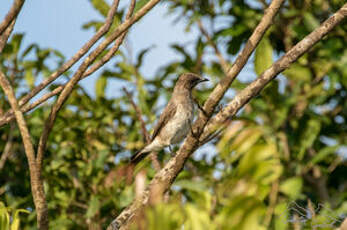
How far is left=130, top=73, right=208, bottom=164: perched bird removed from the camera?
736cm

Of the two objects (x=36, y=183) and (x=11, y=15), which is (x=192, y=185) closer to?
(x=36, y=183)

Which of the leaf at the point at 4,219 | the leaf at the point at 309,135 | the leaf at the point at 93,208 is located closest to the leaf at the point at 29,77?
→ the leaf at the point at 93,208

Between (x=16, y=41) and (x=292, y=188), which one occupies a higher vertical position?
(x=16, y=41)

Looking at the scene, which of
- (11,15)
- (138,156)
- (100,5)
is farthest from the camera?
(138,156)

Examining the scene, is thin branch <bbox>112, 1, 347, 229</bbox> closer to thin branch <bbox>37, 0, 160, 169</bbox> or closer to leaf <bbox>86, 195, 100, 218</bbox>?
thin branch <bbox>37, 0, 160, 169</bbox>

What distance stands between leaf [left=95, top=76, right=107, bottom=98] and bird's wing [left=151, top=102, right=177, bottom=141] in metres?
0.87

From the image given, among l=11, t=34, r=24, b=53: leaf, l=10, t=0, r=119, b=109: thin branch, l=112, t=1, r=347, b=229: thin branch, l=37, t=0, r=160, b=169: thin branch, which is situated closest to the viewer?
l=37, t=0, r=160, b=169: thin branch

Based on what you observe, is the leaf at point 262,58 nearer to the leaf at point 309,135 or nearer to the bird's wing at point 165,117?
the leaf at point 309,135

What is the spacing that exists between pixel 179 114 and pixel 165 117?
0.89 feet

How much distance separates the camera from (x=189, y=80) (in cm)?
736

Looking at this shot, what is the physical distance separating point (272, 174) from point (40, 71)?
5.76m

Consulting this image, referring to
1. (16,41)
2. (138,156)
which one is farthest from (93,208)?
(16,41)

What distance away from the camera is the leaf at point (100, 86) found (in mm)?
7473

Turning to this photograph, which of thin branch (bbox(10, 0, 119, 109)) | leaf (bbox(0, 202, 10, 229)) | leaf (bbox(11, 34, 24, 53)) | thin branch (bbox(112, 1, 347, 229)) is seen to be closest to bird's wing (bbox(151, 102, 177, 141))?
leaf (bbox(11, 34, 24, 53))
